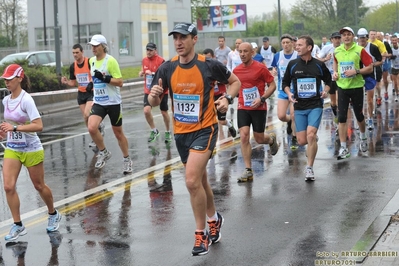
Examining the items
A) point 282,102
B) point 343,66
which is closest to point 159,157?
point 282,102

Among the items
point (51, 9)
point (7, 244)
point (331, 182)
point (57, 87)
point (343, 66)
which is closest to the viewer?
point (7, 244)

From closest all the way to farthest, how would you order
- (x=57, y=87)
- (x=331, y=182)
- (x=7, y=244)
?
(x=7, y=244)
(x=331, y=182)
(x=57, y=87)

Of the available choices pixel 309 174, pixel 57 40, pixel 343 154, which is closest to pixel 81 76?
pixel 343 154

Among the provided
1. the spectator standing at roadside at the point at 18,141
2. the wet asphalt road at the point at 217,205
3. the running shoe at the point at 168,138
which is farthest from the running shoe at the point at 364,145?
the spectator standing at roadside at the point at 18,141

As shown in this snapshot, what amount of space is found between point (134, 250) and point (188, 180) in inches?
35.1

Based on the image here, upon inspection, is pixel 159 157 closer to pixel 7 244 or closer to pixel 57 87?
pixel 7 244

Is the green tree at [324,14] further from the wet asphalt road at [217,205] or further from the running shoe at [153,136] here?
the wet asphalt road at [217,205]

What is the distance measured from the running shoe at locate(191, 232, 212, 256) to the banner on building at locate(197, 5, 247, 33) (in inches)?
3302

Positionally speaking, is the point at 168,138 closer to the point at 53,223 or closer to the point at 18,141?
the point at 53,223

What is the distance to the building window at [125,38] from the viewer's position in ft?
179

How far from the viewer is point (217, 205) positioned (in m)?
8.96

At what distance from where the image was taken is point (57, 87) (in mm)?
24844

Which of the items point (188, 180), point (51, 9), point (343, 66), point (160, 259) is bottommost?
point (160, 259)

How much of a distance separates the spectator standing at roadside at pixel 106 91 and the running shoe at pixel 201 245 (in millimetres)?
4677
